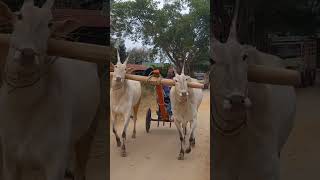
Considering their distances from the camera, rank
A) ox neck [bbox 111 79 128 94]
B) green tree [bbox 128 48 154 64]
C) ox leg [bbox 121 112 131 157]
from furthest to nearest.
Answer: ox neck [bbox 111 79 128 94] < ox leg [bbox 121 112 131 157] < green tree [bbox 128 48 154 64]

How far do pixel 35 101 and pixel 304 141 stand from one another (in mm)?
1372

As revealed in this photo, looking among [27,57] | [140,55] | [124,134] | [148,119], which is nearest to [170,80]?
[140,55]

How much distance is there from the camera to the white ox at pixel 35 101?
1.69m

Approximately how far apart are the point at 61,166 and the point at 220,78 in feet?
2.79

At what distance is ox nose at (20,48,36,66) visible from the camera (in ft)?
5.29

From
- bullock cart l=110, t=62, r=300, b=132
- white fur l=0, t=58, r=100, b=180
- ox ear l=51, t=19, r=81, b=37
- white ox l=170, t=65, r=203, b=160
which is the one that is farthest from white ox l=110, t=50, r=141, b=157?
ox ear l=51, t=19, r=81, b=37

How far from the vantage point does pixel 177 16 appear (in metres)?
2.26

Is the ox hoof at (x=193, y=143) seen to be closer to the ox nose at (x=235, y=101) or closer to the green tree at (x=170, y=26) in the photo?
the green tree at (x=170, y=26)

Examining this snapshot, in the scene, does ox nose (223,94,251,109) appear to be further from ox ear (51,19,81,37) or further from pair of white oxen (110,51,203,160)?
ox ear (51,19,81,37)

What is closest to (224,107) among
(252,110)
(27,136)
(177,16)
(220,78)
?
(220,78)

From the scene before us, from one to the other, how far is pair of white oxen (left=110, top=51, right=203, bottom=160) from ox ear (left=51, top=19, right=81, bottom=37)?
0.50 m

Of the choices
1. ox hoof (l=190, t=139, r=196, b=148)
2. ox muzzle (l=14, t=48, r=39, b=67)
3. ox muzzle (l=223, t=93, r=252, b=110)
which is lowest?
ox hoof (l=190, t=139, r=196, b=148)

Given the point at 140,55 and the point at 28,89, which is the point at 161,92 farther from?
the point at 28,89

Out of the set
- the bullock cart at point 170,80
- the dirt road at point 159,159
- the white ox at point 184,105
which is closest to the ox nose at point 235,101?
the bullock cart at point 170,80
